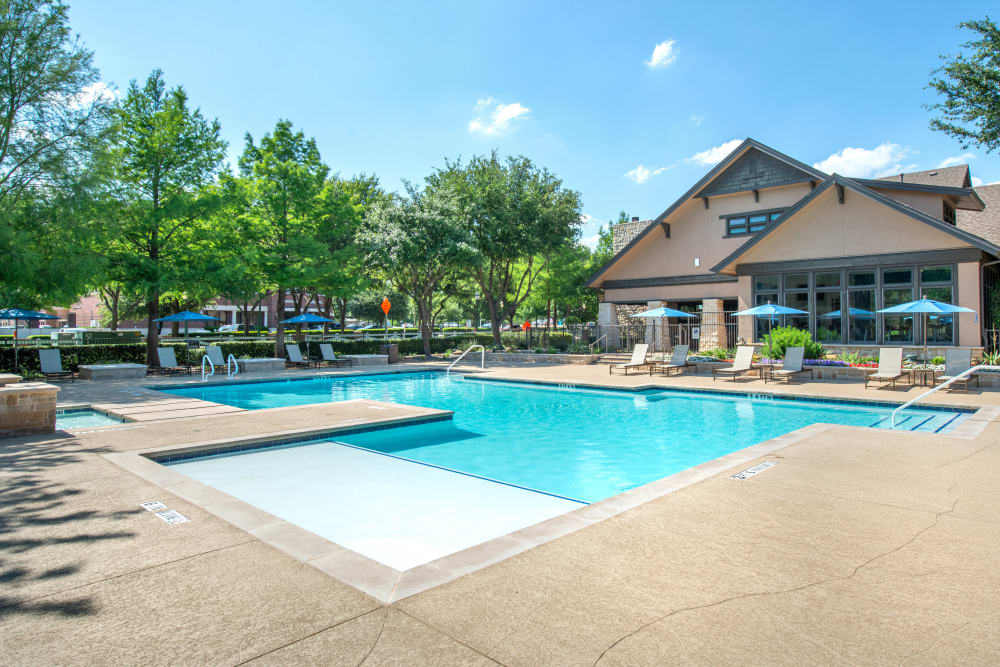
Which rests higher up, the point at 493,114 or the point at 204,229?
the point at 493,114

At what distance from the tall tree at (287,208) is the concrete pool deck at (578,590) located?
1916 cm

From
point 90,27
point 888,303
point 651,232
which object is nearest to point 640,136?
point 651,232

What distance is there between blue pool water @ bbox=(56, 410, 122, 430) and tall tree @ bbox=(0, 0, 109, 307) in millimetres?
6099

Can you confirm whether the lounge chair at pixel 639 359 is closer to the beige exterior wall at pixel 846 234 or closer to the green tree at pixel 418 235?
the beige exterior wall at pixel 846 234

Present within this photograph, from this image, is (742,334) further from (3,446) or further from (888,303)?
(3,446)

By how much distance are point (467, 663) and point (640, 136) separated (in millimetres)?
24570

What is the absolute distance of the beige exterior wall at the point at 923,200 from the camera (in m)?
20.4

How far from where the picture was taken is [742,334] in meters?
22.5

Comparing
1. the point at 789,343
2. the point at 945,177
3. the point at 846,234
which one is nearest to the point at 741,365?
the point at 789,343

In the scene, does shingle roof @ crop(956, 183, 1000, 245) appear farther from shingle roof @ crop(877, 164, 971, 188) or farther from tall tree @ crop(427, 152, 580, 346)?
tall tree @ crop(427, 152, 580, 346)

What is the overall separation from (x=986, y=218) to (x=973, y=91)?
5730mm

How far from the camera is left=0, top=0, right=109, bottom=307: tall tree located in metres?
16.6

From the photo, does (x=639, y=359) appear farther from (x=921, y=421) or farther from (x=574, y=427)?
(x=921, y=421)

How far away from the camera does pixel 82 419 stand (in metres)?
12.2
